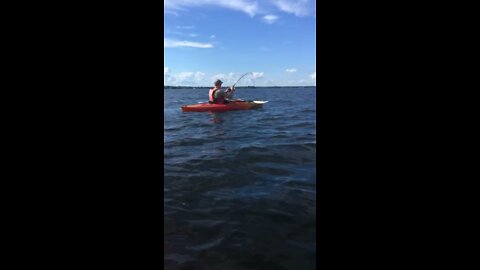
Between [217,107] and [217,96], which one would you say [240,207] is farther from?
[217,96]

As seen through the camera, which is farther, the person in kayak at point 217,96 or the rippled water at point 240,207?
the person in kayak at point 217,96

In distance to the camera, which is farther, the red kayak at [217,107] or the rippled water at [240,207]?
the red kayak at [217,107]

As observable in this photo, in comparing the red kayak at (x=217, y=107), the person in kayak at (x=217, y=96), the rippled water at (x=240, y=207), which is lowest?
the rippled water at (x=240, y=207)

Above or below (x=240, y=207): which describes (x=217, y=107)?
above

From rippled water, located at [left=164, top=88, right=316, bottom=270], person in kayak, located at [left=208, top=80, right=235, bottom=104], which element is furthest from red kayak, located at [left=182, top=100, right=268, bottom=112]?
rippled water, located at [left=164, top=88, right=316, bottom=270]

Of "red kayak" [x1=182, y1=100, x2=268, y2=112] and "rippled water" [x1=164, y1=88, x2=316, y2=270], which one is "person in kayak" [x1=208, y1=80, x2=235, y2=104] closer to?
"red kayak" [x1=182, y1=100, x2=268, y2=112]

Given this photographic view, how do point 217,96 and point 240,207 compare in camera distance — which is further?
point 217,96

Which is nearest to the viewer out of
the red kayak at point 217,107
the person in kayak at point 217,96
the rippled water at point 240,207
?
the rippled water at point 240,207

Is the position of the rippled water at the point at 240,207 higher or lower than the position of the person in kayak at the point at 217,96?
lower

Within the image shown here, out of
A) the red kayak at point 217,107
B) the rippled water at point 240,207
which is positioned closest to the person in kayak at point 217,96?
the red kayak at point 217,107

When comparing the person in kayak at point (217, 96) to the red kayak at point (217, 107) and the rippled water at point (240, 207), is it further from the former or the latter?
the rippled water at point (240, 207)

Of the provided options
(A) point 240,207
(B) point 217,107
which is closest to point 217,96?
(B) point 217,107

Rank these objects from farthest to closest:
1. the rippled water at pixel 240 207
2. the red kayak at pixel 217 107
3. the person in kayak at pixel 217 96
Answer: the person in kayak at pixel 217 96
the red kayak at pixel 217 107
the rippled water at pixel 240 207
